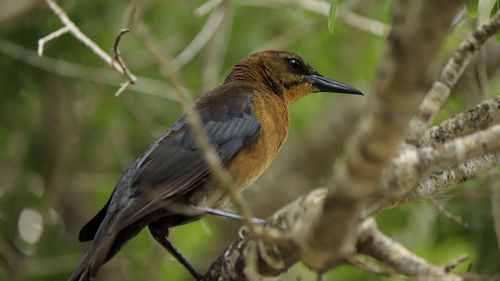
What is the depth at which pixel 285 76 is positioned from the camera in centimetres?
444

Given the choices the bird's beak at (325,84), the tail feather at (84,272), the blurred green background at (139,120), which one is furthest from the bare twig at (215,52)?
the tail feather at (84,272)

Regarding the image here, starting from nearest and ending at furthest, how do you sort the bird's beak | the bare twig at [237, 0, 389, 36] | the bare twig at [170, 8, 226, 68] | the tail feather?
the tail feather → the bird's beak → the bare twig at [170, 8, 226, 68] → the bare twig at [237, 0, 389, 36]

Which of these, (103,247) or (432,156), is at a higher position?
(103,247)

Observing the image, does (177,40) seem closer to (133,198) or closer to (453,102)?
(453,102)

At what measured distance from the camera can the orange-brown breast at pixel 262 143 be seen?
11.6 feet

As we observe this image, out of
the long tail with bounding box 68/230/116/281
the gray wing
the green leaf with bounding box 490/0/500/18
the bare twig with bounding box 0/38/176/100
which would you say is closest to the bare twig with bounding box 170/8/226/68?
the bare twig with bounding box 0/38/176/100

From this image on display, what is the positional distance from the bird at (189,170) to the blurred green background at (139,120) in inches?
30.3

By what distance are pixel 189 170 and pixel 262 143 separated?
1.73 feet

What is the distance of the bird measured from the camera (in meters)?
3.09

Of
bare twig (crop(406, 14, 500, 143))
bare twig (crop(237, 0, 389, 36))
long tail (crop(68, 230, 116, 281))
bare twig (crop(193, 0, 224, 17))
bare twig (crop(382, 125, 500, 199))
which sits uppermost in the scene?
bare twig (crop(193, 0, 224, 17))

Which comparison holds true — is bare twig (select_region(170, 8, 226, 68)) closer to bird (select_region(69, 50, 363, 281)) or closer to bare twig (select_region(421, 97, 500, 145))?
bird (select_region(69, 50, 363, 281))

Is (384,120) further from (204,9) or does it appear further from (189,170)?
(204,9)

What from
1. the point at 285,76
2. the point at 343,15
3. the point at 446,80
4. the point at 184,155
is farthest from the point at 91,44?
the point at 343,15

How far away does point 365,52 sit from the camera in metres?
6.87
